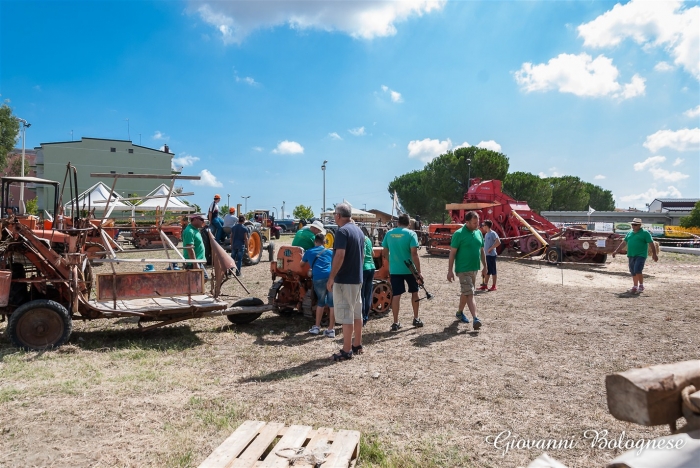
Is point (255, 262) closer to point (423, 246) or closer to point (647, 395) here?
point (423, 246)

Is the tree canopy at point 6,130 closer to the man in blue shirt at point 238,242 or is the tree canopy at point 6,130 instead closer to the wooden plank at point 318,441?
the man in blue shirt at point 238,242

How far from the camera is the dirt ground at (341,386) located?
128 inches

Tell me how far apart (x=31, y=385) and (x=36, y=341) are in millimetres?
Result: 1221

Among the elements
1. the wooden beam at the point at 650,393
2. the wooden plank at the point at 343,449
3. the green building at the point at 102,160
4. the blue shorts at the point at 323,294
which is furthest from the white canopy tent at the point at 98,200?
the green building at the point at 102,160

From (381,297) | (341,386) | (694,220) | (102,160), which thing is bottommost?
(341,386)

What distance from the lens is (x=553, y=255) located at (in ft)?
51.9

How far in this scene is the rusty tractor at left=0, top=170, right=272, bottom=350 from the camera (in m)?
5.30

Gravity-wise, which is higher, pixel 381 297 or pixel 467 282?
pixel 467 282

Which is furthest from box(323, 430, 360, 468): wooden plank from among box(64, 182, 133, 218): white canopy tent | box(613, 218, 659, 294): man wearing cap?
box(613, 218, 659, 294): man wearing cap

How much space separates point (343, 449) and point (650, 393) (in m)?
1.81

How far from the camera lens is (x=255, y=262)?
14789 mm

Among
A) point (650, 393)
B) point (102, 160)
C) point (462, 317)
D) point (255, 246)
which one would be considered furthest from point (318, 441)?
point (102, 160)

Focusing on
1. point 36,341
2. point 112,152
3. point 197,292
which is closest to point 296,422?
→ point 197,292

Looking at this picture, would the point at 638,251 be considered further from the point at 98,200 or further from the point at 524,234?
the point at 98,200
